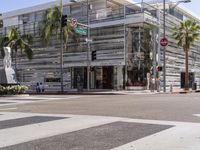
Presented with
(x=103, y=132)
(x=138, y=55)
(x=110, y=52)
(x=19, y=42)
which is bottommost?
(x=103, y=132)

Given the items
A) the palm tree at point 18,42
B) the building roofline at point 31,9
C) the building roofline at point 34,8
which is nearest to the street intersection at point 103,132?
the palm tree at point 18,42

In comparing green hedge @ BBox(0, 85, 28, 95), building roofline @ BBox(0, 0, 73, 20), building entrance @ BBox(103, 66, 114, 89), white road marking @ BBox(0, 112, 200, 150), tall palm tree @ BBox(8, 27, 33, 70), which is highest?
building roofline @ BBox(0, 0, 73, 20)

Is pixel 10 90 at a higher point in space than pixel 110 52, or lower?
lower

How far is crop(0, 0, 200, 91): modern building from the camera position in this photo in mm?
48625

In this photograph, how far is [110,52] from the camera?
49.1m

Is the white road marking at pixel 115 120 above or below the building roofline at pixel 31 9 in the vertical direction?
below

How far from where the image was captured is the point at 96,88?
52.1 m

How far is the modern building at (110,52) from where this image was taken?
160 feet

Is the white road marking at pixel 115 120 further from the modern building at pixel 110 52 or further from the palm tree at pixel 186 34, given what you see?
the palm tree at pixel 186 34

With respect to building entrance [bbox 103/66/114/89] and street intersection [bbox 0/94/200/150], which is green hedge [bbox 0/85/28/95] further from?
street intersection [bbox 0/94/200/150]

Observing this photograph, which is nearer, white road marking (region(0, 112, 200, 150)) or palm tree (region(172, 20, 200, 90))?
white road marking (region(0, 112, 200, 150))

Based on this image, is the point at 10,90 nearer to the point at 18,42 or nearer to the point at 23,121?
the point at 23,121

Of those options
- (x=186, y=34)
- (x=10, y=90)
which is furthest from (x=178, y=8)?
(x=10, y=90)

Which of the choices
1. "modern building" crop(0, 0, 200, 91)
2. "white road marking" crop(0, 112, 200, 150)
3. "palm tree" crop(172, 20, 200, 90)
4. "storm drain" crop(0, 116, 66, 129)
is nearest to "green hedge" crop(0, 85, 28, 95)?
"modern building" crop(0, 0, 200, 91)
